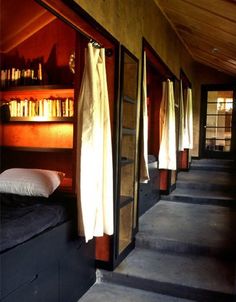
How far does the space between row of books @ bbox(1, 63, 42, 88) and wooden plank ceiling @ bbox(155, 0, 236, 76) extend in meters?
1.69

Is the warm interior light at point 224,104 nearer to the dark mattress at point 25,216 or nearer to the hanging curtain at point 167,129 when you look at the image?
the hanging curtain at point 167,129

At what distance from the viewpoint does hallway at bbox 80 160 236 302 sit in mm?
2361

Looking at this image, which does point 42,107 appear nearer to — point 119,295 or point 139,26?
point 139,26

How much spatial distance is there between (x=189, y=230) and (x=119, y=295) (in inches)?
51.0

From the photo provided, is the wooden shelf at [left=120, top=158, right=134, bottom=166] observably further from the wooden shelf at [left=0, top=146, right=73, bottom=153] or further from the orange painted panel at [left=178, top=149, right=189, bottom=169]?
the orange painted panel at [left=178, top=149, right=189, bottom=169]

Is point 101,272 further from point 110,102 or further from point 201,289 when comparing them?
point 110,102

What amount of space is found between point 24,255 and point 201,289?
1.48m

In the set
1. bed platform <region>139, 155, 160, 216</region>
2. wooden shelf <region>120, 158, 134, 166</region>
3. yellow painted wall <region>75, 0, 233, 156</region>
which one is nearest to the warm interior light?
yellow painted wall <region>75, 0, 233, 156</region>

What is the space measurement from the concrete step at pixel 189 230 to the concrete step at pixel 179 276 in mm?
108

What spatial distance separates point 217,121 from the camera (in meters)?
6.93

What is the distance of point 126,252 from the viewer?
290 cm

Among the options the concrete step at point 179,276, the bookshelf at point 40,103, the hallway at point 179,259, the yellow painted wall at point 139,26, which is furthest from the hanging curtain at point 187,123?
the bookshelf at point 40,103

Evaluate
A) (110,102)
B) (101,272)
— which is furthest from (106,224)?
(110,102)

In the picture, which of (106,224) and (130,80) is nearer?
(106,224)
